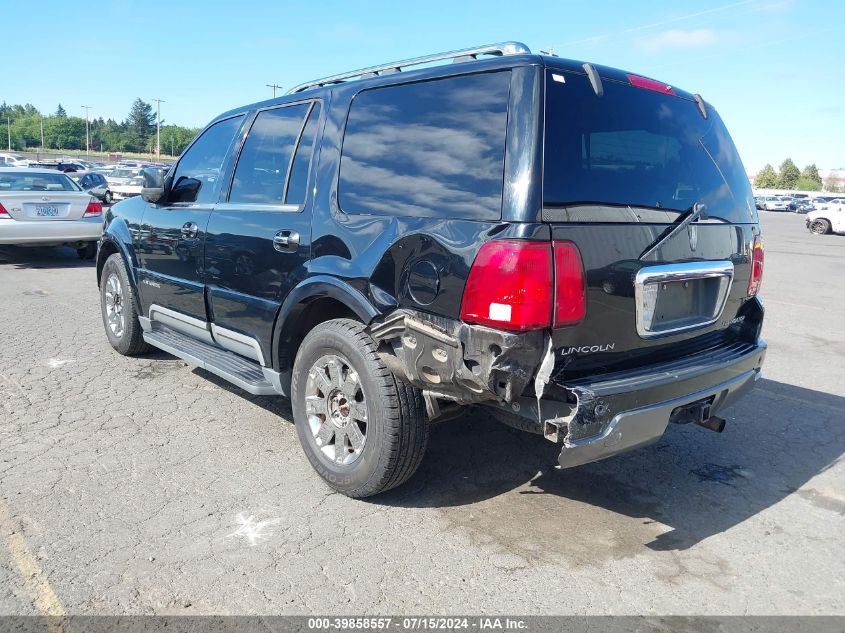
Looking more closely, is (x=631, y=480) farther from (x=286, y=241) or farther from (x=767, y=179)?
(x=767, y=179)

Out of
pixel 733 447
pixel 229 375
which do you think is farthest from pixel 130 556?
pixel 733 447

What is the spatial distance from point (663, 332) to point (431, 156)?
53.0 inches

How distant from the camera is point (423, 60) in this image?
139 inches

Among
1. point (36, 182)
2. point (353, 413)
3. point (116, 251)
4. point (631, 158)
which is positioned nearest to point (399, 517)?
point (353, 413)

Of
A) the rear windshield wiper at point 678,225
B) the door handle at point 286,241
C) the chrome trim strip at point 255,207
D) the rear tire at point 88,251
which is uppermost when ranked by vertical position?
the rear windshield wiper at point 678,225

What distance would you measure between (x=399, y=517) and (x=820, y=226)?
29.2 metres

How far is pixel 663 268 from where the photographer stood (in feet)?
10.3

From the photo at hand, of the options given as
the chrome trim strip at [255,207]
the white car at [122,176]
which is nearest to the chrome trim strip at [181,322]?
the chrome trim strip at [255,207]

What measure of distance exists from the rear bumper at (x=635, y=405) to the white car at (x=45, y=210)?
10.7 metres

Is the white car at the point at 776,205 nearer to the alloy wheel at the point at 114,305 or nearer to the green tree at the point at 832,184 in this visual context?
the green tree at the point at 832,184

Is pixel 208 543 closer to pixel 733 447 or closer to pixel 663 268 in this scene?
pixel 663 268

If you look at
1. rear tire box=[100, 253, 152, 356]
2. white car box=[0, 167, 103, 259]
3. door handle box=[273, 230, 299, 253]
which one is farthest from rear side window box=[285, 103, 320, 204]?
white car box=[0, 167, 103, 259]

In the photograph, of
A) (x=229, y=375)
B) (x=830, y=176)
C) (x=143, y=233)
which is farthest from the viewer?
(x=830, y=176)

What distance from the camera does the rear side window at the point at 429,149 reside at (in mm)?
2920
